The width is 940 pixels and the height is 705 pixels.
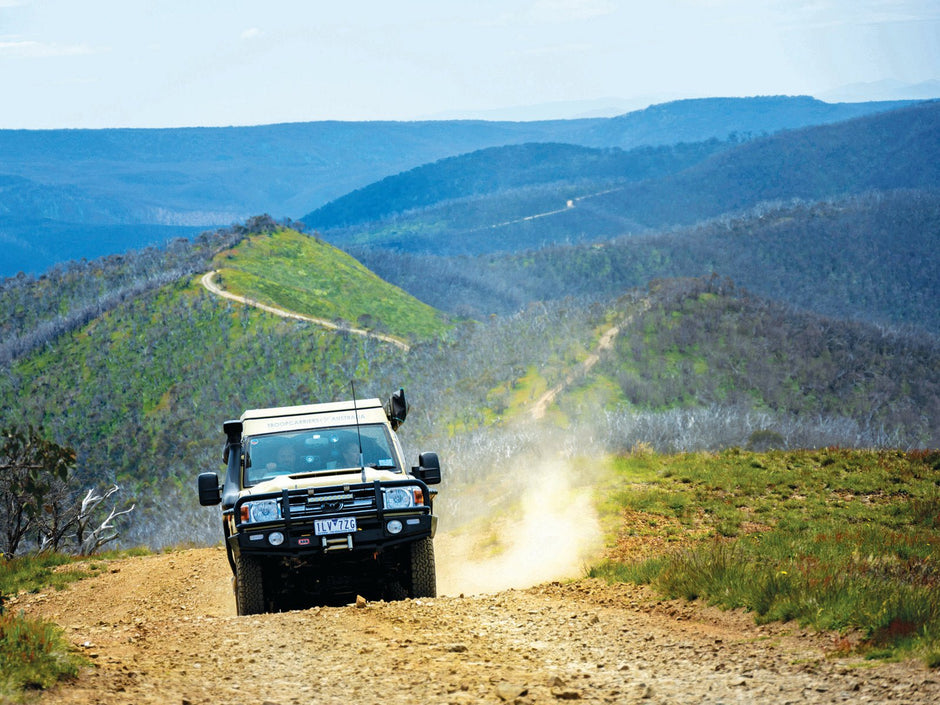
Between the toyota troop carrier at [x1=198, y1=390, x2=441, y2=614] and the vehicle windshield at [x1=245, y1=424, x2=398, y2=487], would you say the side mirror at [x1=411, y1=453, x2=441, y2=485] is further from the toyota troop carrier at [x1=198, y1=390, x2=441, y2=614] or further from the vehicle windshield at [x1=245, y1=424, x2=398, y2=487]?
the vehicle windshield at [x1=245, y1=424, x2=398, y2=487]

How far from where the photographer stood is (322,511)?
31.4ft

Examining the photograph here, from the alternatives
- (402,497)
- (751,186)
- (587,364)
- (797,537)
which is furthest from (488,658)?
(751,186)

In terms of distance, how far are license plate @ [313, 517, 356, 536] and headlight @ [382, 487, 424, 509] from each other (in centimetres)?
44

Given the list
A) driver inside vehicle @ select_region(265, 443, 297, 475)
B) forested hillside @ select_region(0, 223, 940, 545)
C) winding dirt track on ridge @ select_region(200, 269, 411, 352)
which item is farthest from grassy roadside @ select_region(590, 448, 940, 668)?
winding dirt track on ridge @ select_region(200, 269, 411, 352)

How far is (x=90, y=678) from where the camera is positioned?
6531mm

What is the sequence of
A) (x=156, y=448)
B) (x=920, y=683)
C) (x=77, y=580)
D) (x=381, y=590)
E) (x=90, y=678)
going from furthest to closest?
(x=156, y=448)
(x=77, y=580)
(x=381, y=590)
(x=90, y=678)
(x=920, y=683)

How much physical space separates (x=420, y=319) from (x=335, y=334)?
2503 cm

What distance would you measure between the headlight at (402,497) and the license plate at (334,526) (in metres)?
0.44

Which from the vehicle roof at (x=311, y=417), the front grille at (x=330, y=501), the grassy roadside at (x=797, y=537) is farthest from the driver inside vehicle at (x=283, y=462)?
the grassy roadside at (x=797, y=537)

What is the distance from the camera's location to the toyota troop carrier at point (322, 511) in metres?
9.52

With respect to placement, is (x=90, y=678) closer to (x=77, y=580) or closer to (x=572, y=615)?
(x=572, y=615)

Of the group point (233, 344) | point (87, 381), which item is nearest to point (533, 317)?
point (233, 344)

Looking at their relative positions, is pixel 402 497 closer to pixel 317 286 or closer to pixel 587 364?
pixel 587 364

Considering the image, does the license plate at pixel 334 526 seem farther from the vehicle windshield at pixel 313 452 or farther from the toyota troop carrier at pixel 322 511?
the vehicle windshield at pixel 313 452
